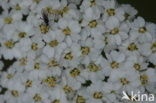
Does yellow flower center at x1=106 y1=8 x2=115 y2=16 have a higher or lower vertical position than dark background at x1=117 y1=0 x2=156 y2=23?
higher

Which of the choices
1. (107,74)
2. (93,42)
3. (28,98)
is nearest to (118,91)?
(107,74)

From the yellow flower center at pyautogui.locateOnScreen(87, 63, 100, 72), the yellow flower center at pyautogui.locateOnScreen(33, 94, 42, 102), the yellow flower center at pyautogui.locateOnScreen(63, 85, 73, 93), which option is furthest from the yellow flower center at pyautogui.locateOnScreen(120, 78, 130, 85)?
the yellow flower center at pyautogui.locateOnScreen(33, 94, 42, 102)

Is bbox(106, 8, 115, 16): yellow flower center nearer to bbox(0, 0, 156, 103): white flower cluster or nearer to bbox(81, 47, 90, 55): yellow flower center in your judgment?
bbox(0, 0, 156, 103): white flower cluster

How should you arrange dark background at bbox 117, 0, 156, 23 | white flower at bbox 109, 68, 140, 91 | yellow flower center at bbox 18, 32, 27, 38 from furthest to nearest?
dark background at bbox 117, 0, 156, 23, yellow flower center at bbox 18, 32, 27, 38, white flower at bbox 109, 68, 140, 91

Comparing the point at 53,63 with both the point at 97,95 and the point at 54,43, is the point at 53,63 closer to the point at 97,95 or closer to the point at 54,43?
the point at 54,43

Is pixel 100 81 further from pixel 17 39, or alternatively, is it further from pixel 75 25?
pixel 17 39

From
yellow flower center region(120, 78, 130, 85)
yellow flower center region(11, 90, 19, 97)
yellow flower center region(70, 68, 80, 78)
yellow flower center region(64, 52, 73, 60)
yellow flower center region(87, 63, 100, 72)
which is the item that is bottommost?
yellow flower center region(11, 90, 19, 97)

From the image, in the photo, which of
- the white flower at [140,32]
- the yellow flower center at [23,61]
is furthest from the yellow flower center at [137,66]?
the yellow flower center at [23,61]
